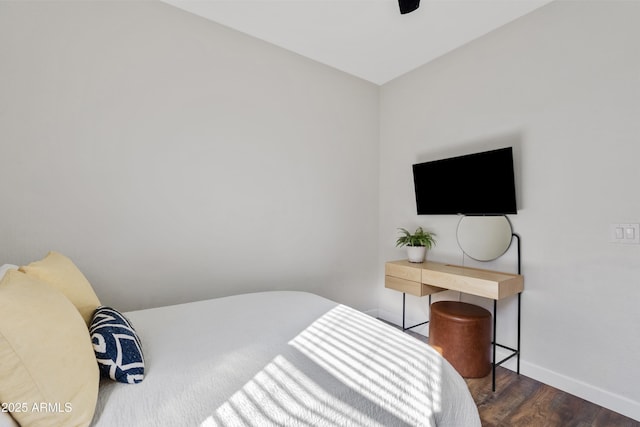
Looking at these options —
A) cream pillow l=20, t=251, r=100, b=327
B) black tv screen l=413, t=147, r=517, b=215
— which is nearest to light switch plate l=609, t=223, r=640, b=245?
black tv screen l=413, t=147, r=517, b=215

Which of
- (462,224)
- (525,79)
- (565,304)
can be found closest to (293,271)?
(462,224)

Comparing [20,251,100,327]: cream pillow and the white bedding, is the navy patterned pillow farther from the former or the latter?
[20,251,100,327]: cream pillow

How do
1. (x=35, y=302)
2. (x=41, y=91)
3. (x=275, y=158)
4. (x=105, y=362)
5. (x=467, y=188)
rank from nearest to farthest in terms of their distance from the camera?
1. (x=35, y=302)
2. (x=105, y=362)
3. (x=41, y=91)
4. (x=467, y=188)
5. (x=275, y=158)

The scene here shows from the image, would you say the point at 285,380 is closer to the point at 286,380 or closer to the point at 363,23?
the point at 286,380

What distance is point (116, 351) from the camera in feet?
3.26

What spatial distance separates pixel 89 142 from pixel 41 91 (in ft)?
1.15

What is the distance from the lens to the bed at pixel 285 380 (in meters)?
0.86

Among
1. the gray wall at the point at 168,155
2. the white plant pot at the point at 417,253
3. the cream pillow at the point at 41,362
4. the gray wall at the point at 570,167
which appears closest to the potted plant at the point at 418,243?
the white plant pot at the point at 417,253

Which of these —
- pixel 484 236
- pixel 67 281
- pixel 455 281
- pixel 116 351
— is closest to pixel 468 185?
pixel 484 236

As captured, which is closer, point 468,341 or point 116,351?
point 116,351

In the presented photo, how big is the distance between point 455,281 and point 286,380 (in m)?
1.67

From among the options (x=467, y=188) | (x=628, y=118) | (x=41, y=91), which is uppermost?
(x=41, y=91)

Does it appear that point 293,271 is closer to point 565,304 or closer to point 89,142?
point 89,142

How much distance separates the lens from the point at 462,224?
2.63 m
